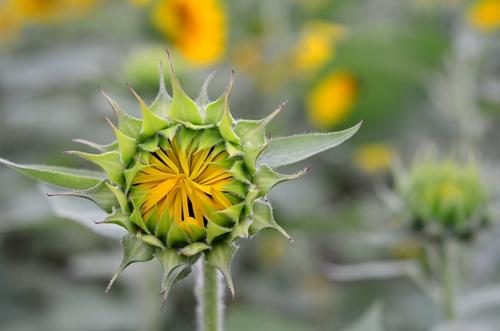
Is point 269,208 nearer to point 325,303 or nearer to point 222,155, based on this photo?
point 222,155

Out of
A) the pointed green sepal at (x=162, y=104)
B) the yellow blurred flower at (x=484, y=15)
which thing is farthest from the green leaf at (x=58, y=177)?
the yellow blurred flower at (x=484, y=15)

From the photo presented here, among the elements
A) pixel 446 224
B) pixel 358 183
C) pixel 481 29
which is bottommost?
pixel 446 224

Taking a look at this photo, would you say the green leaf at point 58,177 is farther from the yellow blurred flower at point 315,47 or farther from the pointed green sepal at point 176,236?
the yellow blurred flower at point 315,47

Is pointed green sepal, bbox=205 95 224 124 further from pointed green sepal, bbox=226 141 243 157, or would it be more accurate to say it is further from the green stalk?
the green stalk

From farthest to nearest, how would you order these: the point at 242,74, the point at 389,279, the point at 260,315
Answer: the point at 242,74 → the point at 389,279 → the point at 260,315

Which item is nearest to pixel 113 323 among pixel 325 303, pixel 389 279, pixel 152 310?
pixel 152 310

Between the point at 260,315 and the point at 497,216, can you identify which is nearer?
the point at 497,216

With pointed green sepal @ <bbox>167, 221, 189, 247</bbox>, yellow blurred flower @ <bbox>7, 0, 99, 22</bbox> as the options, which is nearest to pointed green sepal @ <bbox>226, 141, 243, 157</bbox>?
pointed green sepal @ <bbox>167, 221, 189, 247</bbox>

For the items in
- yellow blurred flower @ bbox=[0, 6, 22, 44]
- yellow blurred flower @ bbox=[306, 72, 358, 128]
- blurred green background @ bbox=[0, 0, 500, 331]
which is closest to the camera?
blurred green background @ bbox=[0, 0, 500, 331]
